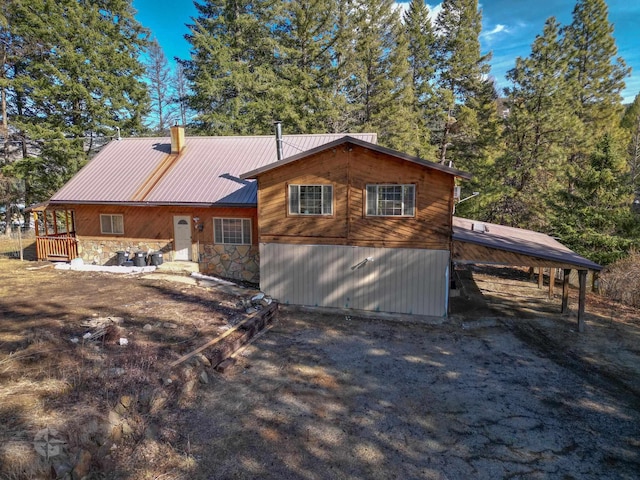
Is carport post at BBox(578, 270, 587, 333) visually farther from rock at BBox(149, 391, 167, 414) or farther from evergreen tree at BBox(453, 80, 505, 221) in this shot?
rock at BBox(149, 391, 167, 414)

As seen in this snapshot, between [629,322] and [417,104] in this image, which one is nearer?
[629,322]

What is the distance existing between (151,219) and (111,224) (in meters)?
2.16

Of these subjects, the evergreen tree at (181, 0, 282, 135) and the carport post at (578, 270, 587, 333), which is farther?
the evergreen tree at (181, 0, 282, 135)

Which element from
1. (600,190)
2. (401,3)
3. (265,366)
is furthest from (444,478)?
(401,3)

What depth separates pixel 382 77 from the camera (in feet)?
83.1

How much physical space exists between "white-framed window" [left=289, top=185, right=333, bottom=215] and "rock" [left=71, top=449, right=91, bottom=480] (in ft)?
28.8

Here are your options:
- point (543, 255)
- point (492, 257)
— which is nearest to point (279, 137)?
point (492, 257)

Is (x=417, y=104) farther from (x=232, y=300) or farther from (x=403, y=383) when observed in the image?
(x=403, y=383)

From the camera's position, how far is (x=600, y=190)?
1597 centimetres

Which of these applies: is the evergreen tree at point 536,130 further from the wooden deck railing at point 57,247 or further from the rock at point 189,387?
the wooden deck railing at point 57,247

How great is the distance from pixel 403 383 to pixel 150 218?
13097mm

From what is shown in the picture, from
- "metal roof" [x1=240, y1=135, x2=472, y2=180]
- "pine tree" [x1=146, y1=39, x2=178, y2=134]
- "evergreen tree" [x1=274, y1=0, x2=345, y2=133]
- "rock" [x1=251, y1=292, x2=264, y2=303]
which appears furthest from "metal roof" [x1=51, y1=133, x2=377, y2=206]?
"pine tree" [x1=146, y1=39, x2=178, y2=134]

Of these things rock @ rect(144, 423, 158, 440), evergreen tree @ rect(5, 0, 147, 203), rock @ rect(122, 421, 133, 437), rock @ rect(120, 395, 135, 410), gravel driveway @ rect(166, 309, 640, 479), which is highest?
evergreen tree @ rect(5, 0, 147, 203)

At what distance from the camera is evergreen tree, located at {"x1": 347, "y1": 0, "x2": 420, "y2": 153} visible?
24.6 metres
